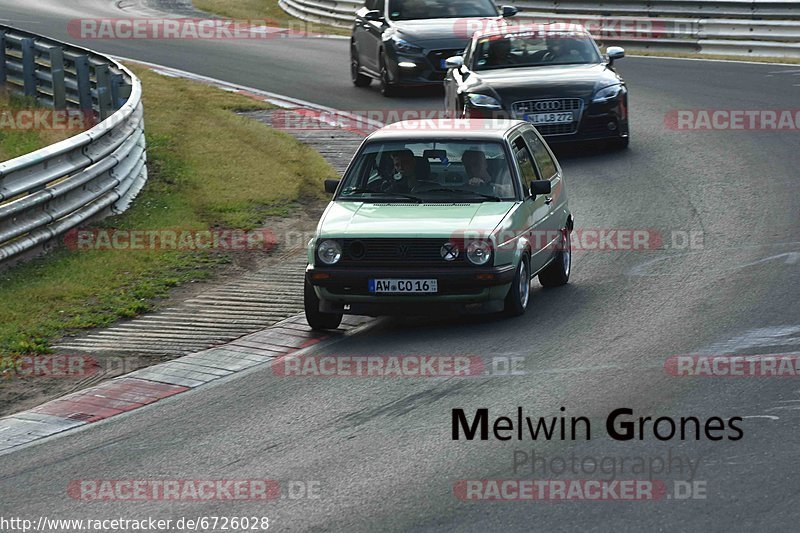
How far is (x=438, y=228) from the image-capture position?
35.8ft

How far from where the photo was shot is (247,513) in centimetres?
696

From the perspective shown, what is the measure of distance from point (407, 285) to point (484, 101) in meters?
8.30

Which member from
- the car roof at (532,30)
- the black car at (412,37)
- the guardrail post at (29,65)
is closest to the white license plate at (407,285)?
the car roof at (532,30)

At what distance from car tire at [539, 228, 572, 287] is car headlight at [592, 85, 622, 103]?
605cm

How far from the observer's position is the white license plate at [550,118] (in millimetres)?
18391

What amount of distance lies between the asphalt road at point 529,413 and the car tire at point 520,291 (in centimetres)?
13

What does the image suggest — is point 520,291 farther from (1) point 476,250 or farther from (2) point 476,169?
(2) point 476,169

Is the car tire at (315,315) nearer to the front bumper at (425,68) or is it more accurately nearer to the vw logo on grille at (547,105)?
the vw logo on grille at (547,105)

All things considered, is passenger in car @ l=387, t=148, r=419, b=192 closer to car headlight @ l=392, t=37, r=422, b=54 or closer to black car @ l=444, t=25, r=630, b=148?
black car @ l=444, t=25, r=630, b=148

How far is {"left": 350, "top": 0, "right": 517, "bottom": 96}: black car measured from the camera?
77.7 ft

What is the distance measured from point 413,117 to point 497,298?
36.8ft

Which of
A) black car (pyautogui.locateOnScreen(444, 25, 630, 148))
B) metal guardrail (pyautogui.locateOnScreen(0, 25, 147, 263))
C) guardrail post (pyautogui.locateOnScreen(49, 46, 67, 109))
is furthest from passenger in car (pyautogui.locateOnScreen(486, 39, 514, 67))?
guardrail post (pyautogui.locateOnScreen(49, 46, 67, 109))

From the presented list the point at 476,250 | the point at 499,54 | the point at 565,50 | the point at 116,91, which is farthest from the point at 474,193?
the point at 116,91

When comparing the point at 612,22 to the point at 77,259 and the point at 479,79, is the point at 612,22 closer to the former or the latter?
the point at 479,79
